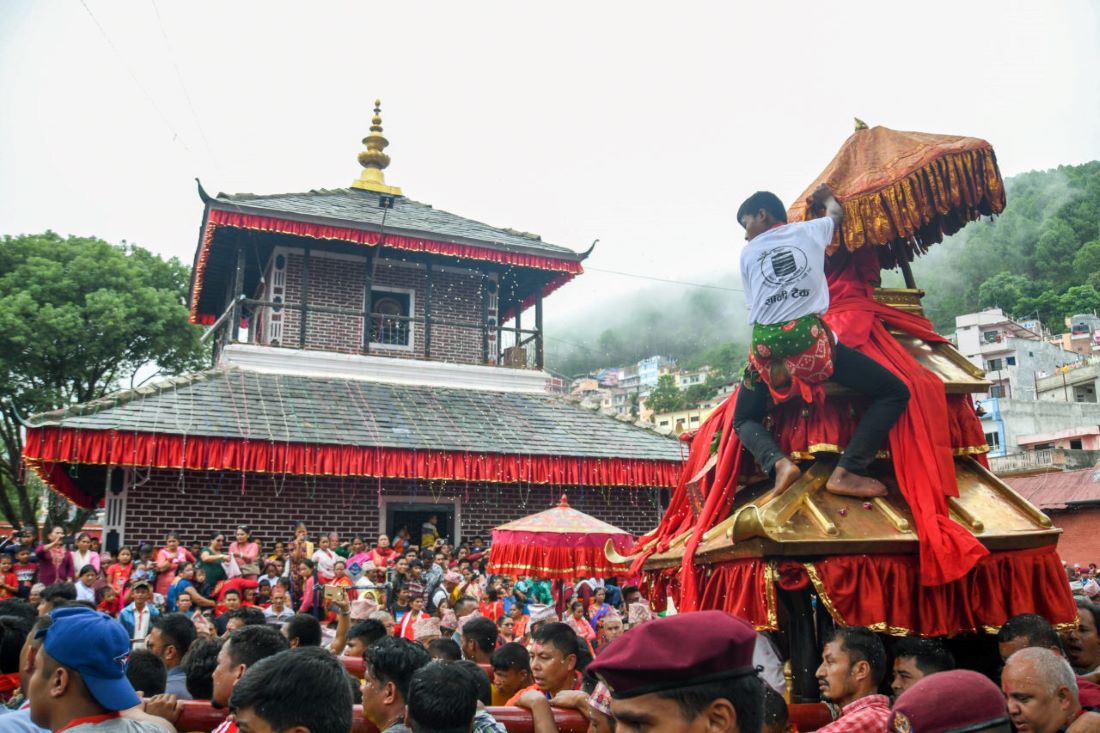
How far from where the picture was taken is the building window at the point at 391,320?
18781mm

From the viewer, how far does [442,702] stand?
3.03m

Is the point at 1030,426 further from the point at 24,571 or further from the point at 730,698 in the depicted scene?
the point at 730,698

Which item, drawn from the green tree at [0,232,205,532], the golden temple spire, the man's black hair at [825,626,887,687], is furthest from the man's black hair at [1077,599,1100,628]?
the green tree at [0,232,205,532]

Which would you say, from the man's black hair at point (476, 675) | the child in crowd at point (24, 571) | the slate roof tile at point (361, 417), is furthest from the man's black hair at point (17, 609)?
the slate roof tile at point (361, 417)

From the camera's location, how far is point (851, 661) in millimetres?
3631

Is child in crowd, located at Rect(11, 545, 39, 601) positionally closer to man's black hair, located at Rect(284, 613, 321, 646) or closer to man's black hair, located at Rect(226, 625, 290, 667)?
man's black hair, located at Rect(284, 613, 321, 646)

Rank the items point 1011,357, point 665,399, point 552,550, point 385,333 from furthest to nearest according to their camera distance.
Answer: point 665,399
point 1011,357
point 385,333
point 552,550

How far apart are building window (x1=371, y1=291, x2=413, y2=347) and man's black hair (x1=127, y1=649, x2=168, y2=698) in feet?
48.1

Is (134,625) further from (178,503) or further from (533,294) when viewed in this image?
(533,294)

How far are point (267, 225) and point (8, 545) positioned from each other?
283 inches

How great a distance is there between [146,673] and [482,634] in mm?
2158

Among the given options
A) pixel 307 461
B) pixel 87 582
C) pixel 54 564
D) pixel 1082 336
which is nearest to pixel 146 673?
pixel 87 582

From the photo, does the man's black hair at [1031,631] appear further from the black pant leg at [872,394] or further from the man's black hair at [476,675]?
the man's black hair at [476,675]

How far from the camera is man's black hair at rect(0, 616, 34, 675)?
4.41m
